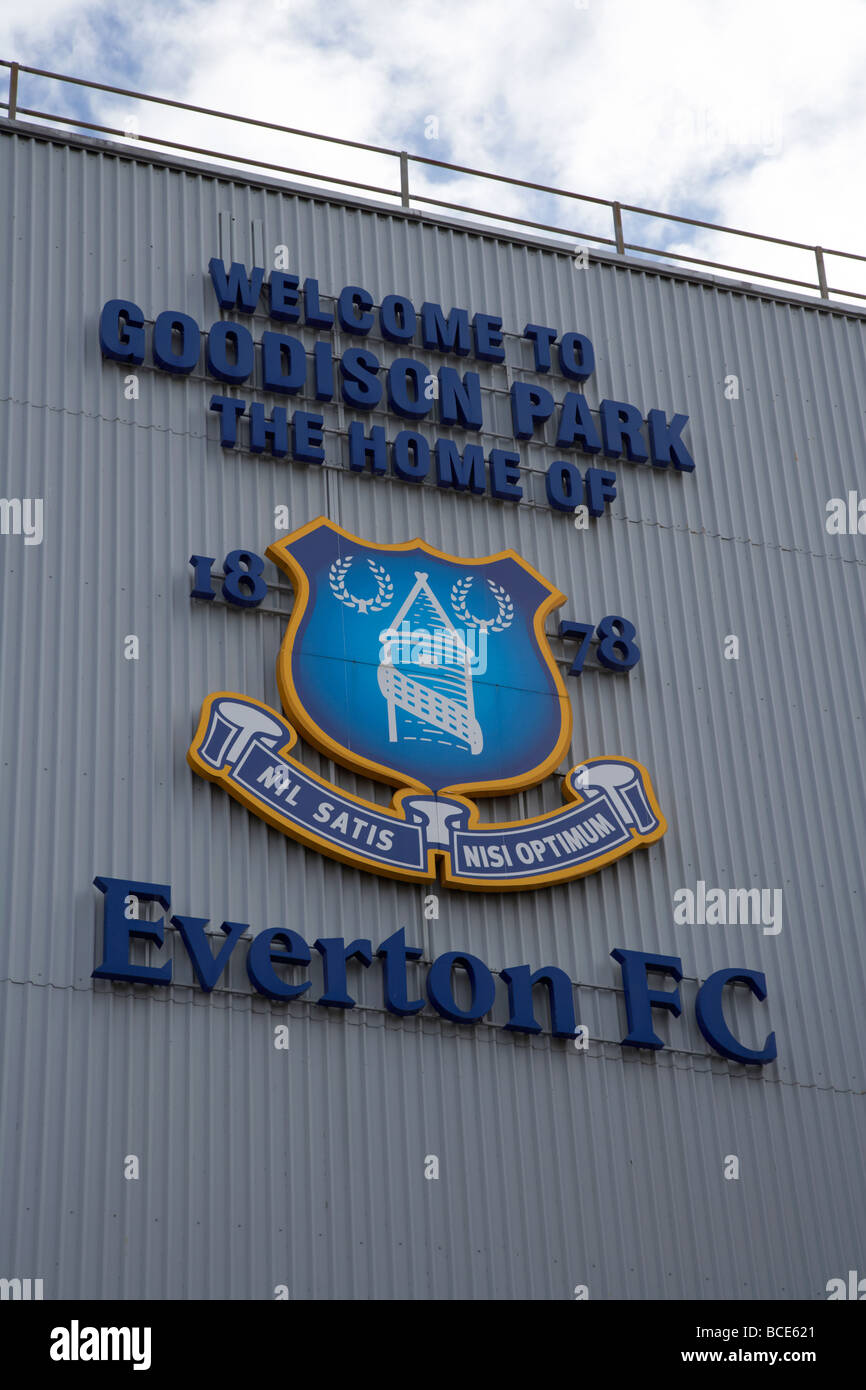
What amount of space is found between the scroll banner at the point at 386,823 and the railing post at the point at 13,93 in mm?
6771

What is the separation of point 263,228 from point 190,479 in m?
3.32

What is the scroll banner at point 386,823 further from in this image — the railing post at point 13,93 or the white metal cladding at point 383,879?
the railing post at point 13,93

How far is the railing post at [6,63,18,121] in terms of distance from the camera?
18766 millimetres

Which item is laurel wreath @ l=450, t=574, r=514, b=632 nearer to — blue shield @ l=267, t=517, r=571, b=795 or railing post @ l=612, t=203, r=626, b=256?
blue shield @ l=267, t=517, r=571, b=795

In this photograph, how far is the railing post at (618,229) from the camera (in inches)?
833

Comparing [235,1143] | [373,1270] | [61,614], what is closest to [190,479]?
[61,614]

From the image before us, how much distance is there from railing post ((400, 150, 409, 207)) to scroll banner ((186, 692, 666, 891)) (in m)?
6.62

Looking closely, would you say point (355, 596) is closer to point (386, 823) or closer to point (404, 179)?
point (386, 823)

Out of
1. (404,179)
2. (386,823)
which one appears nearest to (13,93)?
(404,179)
